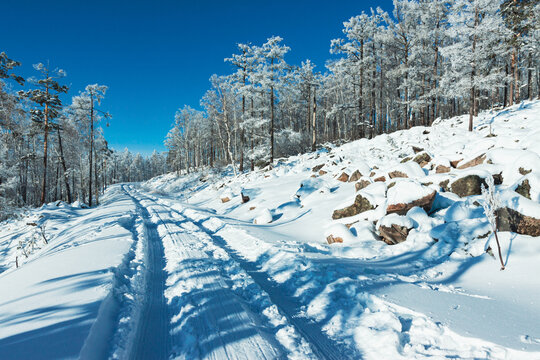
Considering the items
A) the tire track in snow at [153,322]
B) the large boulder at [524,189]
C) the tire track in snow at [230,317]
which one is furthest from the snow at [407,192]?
the tire track in snow at [153,322]

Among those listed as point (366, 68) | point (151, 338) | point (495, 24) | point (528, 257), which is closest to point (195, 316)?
point (151, 338)

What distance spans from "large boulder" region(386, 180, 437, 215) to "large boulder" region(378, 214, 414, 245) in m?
0.44

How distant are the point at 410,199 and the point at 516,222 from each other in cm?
228

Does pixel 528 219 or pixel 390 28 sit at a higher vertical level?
pixel 390 28

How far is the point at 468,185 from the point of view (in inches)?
296

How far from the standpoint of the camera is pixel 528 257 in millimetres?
4820

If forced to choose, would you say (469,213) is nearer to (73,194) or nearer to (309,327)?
(309,327)

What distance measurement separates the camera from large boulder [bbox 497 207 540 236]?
5297mm

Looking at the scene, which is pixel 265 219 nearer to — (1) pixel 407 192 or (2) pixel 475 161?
→ (1) pixel 407 192

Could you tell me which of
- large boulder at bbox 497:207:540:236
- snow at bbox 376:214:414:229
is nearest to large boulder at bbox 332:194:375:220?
snow at bbox 376:214:414:229

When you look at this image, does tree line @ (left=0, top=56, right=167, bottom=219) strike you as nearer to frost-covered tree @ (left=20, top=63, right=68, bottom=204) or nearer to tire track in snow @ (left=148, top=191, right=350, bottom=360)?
frost-covered tree @ (left=20, top=63, right=68, bottom=204)

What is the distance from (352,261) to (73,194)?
54.2 metres

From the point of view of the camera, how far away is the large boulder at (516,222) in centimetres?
530

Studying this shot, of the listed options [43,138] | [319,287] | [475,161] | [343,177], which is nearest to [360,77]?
[343,177]
